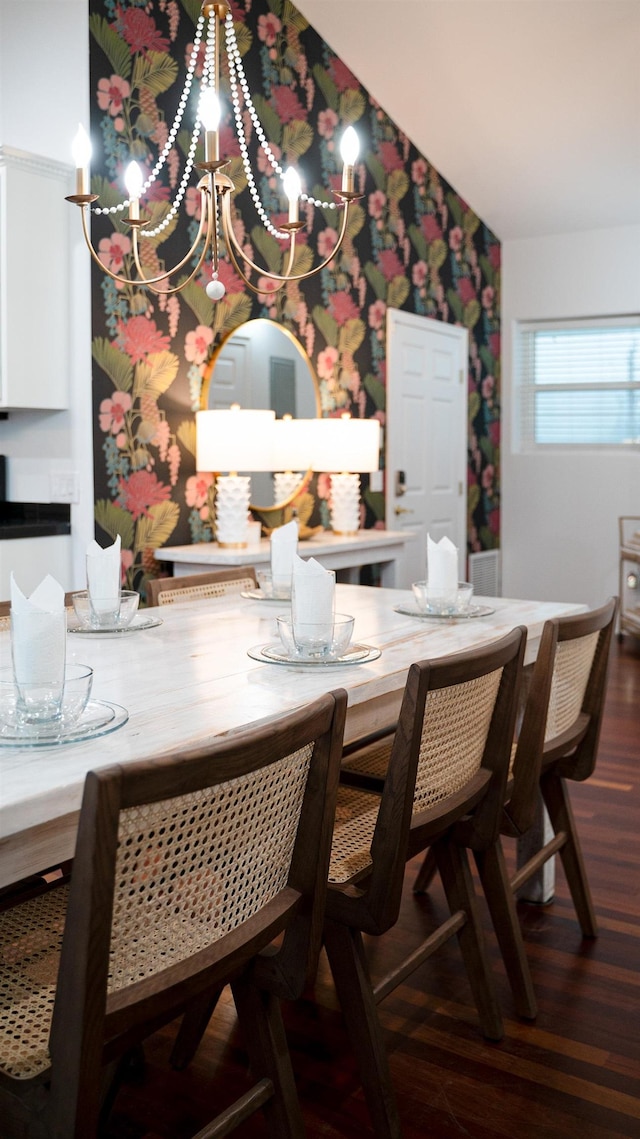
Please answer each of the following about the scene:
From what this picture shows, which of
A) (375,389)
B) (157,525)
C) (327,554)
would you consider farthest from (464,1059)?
(375,389)

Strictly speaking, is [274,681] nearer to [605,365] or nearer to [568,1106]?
[568,1106]

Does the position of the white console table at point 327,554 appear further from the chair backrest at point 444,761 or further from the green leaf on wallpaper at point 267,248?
the chair backrest at point 444,761

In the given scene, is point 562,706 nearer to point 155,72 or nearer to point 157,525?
point 157,525

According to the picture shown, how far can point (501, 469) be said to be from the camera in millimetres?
7332

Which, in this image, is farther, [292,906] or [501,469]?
[501,469]

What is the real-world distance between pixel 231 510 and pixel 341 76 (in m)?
2.53

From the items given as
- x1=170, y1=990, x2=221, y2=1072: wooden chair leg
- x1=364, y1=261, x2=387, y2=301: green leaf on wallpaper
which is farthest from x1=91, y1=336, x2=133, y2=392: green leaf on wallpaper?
x1=170, y1=990, x2=221, y2=1072: wooden chair leg

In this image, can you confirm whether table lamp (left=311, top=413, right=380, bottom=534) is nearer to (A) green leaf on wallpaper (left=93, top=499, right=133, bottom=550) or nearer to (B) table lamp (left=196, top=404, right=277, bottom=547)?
(B) table lamp (left=196, top=404, right=277, bottom=547)

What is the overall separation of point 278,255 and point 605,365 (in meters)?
3.04

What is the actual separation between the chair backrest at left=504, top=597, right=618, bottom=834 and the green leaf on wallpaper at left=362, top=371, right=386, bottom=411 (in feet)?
11.4

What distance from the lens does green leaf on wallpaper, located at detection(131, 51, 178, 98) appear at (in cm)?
388

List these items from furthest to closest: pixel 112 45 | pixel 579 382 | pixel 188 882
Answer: pixel 579 382
pixel 112 45
pixel 188 882

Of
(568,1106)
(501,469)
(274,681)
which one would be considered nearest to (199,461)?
(274,681)

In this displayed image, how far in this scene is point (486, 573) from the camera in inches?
280
